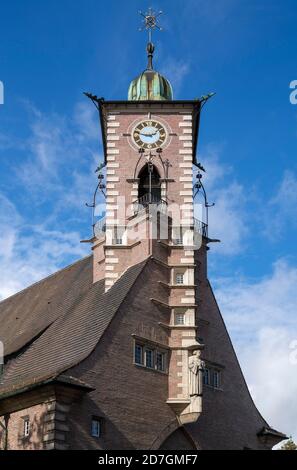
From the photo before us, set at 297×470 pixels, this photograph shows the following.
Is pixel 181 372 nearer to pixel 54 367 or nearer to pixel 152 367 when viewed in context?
pixel 152 367

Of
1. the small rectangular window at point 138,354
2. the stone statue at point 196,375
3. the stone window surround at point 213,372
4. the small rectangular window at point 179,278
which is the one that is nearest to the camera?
the small rectangular window at point 138,354

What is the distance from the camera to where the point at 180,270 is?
4469 cm

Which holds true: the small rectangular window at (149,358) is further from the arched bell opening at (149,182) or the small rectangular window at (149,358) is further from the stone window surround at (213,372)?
the arched bell opening at (149,182)

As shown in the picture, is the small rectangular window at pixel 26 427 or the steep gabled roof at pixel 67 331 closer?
the small rectangular window at pixel 26 427

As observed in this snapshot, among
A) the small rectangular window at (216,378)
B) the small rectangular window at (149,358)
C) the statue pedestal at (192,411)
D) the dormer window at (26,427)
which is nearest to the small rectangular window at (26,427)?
the dormer window at (26,427)

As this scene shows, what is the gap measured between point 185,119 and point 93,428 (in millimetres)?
20093

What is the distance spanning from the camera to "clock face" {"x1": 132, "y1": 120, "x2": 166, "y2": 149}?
160ft

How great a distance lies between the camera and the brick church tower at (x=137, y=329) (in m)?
37.5

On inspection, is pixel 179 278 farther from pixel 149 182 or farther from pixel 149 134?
pixel 149 134

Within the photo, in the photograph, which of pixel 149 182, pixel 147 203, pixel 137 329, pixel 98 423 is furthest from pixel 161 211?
pixel 98 423

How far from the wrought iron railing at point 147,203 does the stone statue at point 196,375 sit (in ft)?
29.4

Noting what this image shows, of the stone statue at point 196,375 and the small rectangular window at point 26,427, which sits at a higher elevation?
the stone statue at point 196,375

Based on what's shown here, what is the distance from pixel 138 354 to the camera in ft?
134
